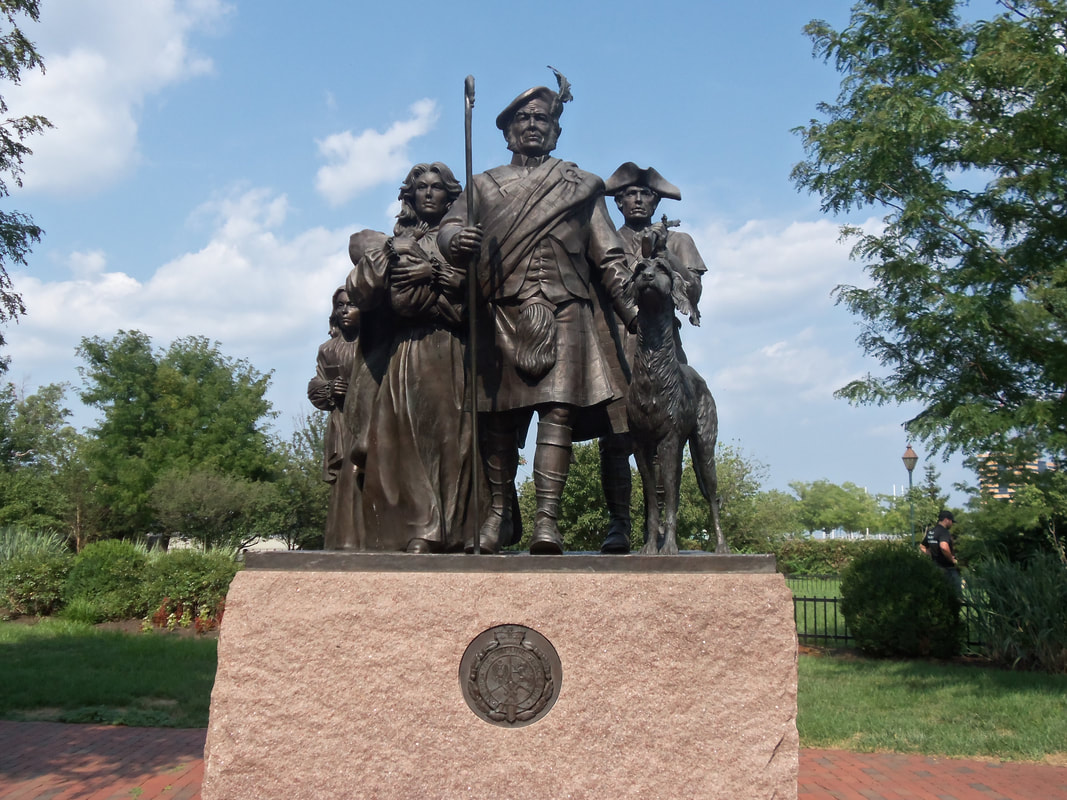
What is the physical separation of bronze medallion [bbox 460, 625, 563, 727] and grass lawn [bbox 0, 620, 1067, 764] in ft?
15.7

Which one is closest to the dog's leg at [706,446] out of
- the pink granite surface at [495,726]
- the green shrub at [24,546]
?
the pink granite surface at [495,726]

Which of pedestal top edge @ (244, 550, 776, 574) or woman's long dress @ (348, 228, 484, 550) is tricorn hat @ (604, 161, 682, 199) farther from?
pedestal top edge @ (244, 550, 776, 574)

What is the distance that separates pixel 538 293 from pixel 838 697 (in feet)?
22.2

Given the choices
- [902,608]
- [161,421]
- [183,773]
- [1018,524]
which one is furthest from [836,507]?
[183,773]

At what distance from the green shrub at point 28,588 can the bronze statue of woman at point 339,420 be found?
37.0 ft

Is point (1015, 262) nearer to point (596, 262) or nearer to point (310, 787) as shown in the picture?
point (596, 262)

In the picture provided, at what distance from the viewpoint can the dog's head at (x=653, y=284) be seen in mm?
3934

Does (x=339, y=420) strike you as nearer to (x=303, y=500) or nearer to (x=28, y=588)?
(x=28, y=588)

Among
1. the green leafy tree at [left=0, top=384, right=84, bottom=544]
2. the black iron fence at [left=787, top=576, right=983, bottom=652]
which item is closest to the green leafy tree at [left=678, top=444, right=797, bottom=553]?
the black iron fence at [left=787, top=576, right=983, bottom=652]

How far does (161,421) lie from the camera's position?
121 ft

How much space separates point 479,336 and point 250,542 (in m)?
25.3

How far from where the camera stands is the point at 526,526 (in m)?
19.4

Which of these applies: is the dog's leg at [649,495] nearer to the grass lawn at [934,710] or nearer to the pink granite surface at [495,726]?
the pink granite surface at [495,726]

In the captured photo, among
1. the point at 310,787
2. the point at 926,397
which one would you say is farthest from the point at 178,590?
the point at 310,787
